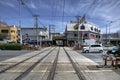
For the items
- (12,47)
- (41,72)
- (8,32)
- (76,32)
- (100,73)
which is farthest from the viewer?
(8,32)

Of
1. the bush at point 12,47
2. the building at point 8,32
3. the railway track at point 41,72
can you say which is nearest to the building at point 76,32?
the building at point 8,32

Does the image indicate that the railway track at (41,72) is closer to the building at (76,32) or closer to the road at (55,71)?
the road at (55,71)

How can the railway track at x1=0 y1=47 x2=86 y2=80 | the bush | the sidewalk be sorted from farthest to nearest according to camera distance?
the bush < the sidewalk < the railway track at x1=0 y1=47 x2=86 y2=80

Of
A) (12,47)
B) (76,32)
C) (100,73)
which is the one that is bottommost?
(100,73)

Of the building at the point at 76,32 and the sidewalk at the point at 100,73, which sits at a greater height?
the building at the point at 76,32

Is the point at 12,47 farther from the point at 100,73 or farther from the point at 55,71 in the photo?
the point at 100,73

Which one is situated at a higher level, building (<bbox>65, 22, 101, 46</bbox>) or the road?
building (<bbox>65, 22, 101, 46</bbox>)

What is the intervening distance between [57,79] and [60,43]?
125 meters

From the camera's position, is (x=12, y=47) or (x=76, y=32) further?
(x=76, y=32)

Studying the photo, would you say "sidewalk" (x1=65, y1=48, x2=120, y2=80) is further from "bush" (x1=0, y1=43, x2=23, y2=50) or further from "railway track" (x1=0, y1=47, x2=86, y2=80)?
"bush" (x1=0, y1=43, x2=23, y2=50)

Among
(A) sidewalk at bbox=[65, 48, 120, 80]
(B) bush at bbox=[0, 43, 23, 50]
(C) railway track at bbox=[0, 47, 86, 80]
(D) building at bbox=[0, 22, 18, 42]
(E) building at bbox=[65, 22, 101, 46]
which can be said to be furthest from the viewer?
(D) building at bbox=[0, 22, 18, 42]

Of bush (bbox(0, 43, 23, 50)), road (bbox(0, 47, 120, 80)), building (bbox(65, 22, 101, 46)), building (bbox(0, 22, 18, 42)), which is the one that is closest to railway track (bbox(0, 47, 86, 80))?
road (bbox(0, 47, 120, 80))

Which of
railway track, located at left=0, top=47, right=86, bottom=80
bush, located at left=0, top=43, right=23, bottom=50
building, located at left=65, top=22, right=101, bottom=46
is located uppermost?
building, located at left=65, top=22, right=101, bottom=46

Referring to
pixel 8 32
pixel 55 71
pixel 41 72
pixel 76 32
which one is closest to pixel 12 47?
pixel 55 71
